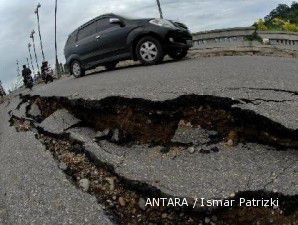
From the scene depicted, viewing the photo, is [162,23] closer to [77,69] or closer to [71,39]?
[77,69]

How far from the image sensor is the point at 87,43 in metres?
12.9

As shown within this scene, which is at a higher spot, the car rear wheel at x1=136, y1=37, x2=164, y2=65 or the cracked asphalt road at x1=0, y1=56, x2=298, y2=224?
the car rear wheel at x1=136, y1=37, x2=164, y2=65

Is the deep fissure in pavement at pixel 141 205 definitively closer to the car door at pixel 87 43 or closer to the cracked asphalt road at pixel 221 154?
the cracked asphalt road at pixel 221 154

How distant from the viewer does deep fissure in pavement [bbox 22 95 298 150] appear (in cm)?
471

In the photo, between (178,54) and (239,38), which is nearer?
(178,54)

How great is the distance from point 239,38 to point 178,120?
452 inches

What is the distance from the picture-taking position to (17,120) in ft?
32.1

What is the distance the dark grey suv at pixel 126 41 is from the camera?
1062cm

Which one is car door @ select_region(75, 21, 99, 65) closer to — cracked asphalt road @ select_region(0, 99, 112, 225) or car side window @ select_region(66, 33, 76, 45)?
car side window @ select_region(66, 33, 76, 45)

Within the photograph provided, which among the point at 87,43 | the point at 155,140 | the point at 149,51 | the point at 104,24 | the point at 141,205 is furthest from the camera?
the point at 87,43

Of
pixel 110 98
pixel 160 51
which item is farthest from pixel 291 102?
pixel 160 51

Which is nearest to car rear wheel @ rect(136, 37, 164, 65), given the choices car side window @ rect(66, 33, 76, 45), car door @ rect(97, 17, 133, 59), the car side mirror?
car door @ rect(97, 17, 133, 59)

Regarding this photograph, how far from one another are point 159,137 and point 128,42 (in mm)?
6264

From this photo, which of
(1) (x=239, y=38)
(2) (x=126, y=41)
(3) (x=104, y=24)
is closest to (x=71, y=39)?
(3) (x=104, y=24)
